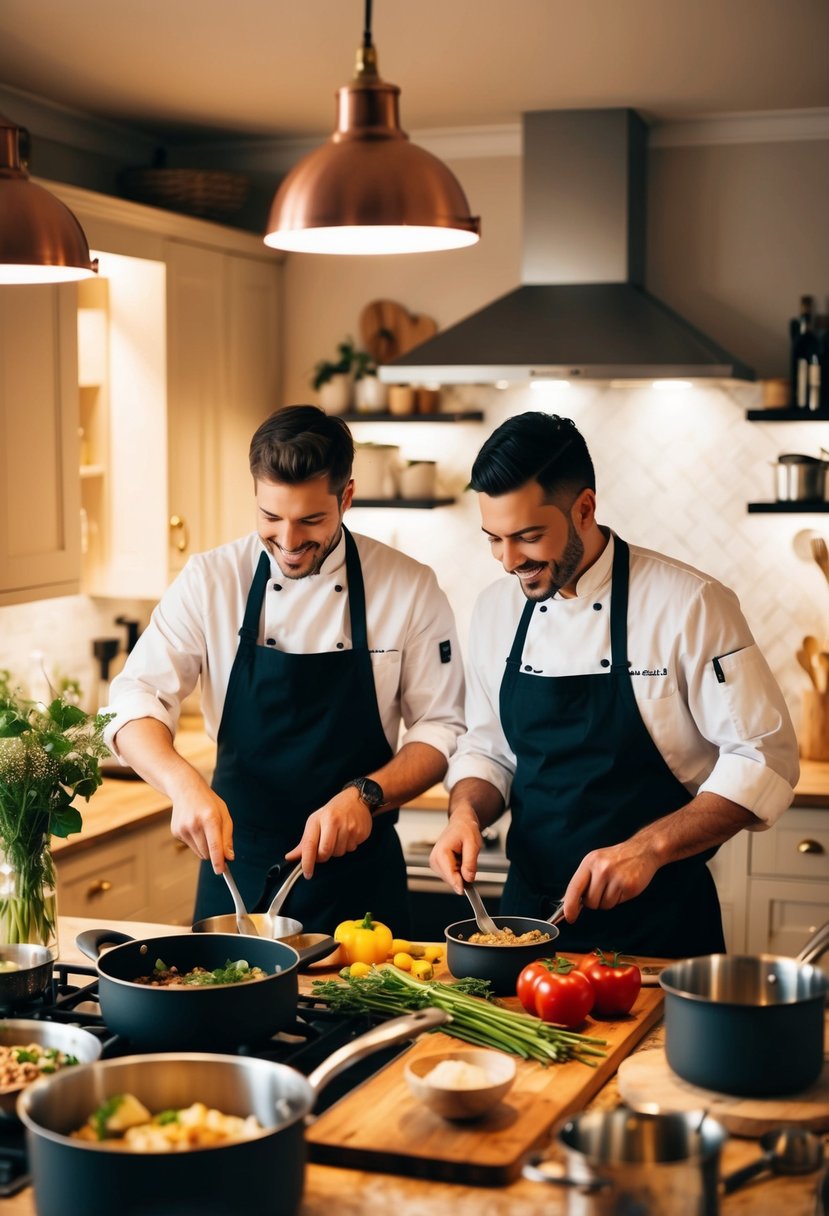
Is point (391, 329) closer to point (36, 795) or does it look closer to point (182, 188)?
point (182, 188)

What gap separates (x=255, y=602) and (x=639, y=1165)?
1674mm

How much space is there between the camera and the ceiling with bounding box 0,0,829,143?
3.33 m

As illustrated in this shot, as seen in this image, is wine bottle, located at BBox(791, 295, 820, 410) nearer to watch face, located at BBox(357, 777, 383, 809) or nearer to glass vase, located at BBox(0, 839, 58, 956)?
watch face, located at BBox(357, 777, 383, 809)

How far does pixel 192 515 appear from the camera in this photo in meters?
Result: 4.62

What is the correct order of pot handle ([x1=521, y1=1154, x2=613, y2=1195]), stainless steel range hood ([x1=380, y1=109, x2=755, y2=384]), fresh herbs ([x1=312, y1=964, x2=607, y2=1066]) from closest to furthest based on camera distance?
pot handle ([x1=521, y1=1154, x2=613, y2=1195]) → fresh herbs ([x1=312, y1=964, x2=607, y2=1066]) → stainless steel range hood ([x1=380, y1=109, x2=755, y2=384])

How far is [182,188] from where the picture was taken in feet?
14.9

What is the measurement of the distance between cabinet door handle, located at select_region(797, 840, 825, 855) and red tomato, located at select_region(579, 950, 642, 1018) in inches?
87.7

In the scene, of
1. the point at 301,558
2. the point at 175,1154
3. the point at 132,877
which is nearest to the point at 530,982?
the point at 175,1154

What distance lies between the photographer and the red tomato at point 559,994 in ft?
6.14

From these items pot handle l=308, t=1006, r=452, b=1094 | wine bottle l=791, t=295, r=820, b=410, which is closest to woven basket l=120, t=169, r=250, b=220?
wine bottle l=791, t=295, r=820, b=410

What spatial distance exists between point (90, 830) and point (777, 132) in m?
2.99

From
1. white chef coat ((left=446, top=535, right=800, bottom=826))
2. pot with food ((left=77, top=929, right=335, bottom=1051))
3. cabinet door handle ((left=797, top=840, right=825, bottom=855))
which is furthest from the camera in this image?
cabinet door handle ((left=797, top=840, right=825, bottom=855))

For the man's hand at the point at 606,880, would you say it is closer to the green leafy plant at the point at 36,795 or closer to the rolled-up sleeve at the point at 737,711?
the rolled-up sleeve at the point at 737,711

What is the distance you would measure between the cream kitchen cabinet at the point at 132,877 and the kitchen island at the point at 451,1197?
211 cm
